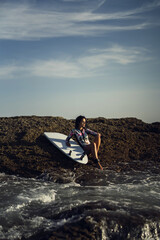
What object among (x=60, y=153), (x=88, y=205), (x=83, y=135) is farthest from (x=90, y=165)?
(x=88, y=205)

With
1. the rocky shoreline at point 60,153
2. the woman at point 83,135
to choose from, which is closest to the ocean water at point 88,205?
the rocky shoreline at point 60,153

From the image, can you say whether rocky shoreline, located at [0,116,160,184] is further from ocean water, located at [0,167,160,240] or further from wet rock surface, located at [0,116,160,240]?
ocean water, located at [0,167,160,240]

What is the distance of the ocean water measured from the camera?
150 inches

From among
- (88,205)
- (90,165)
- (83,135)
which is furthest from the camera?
(83,135)

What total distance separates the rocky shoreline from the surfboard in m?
0.18

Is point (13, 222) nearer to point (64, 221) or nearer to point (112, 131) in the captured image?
point (64, 221)

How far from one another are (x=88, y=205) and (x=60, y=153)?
3.13 meters

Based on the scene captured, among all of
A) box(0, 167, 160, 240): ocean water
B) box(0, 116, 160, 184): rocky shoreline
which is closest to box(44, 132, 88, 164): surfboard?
box(0, 116, 160, 184): rocky shoreline

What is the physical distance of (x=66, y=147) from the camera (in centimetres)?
745

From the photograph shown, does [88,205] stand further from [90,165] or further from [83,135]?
[83,135]

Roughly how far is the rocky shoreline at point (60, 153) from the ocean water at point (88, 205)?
1.24ft

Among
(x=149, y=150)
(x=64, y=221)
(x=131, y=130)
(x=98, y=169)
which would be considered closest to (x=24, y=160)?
(x=98, y=169)

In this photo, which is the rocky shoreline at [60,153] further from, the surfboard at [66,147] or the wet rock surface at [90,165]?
the surfboard at [66,147]

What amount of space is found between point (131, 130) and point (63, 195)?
581cm
